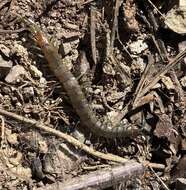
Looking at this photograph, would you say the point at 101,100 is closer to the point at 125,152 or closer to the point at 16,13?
the point at 125,152

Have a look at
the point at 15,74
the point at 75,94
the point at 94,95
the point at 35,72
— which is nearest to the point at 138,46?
the point at 94,95

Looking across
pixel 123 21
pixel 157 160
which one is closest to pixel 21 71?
pixel 123 21

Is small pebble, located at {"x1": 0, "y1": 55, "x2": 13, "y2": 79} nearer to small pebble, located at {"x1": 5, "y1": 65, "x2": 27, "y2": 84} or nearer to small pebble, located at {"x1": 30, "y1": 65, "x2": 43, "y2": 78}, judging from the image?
small pebble, located at {"x1": 5, "y1": 65, "x2": 27, "y2": 84}

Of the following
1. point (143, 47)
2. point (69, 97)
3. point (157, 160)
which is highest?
point (143, 47)

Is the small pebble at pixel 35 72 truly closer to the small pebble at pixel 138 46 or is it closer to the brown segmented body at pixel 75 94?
the brown segmented body at pixel 75 94

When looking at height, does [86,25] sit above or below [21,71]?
above

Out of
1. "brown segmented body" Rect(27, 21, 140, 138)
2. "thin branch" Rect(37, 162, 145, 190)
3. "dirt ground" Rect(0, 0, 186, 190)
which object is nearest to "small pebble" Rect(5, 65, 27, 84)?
"dirt ground" Rect(0, 0, 186, 190)

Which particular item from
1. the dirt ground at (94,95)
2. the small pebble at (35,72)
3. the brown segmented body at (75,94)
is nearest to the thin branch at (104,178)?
the dirt ground at (94,95)
